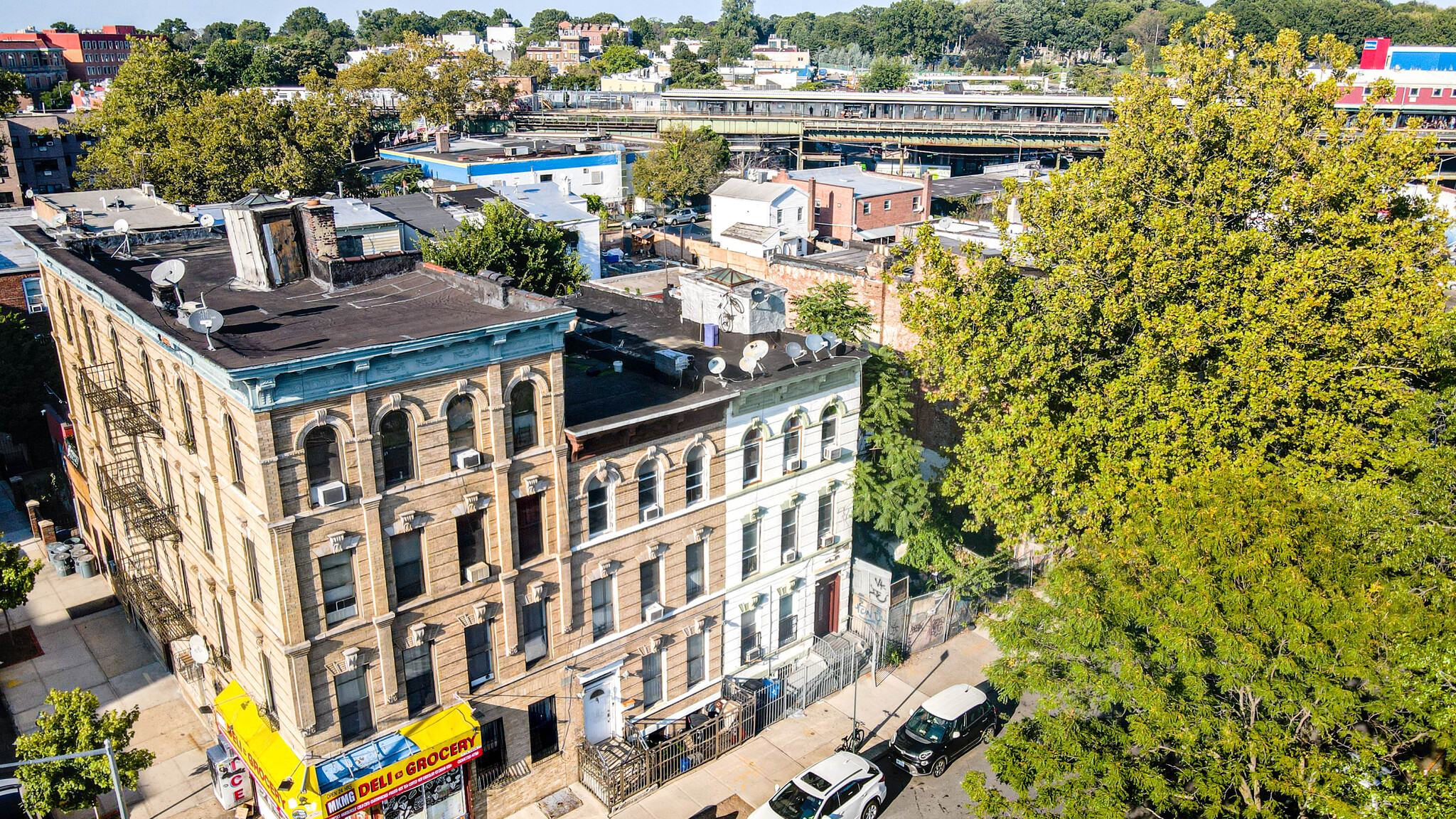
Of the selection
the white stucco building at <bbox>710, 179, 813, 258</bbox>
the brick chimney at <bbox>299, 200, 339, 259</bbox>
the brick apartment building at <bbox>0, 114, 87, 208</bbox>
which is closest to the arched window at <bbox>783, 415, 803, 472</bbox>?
the brick chimney at <bbox>299, 200, 339, 259</bbox>

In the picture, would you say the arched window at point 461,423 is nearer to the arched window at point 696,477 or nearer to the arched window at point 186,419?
the arched window at point 186,419

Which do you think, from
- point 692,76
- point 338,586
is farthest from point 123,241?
point 692,76

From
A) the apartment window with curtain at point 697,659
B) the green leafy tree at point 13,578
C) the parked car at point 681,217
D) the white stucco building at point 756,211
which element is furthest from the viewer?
the parked car at point 681,217

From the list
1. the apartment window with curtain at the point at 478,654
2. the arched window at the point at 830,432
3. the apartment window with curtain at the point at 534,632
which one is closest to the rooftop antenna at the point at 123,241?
the apartment window with curtain at the point at 478,654

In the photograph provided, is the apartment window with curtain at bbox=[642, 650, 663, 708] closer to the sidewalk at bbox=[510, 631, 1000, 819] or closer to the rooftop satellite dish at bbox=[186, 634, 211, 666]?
the sidewalk at bbox=[510, 631, 1000, 819]

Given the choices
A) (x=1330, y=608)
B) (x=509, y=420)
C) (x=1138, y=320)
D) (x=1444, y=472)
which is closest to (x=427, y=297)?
(x=509, y=420)
